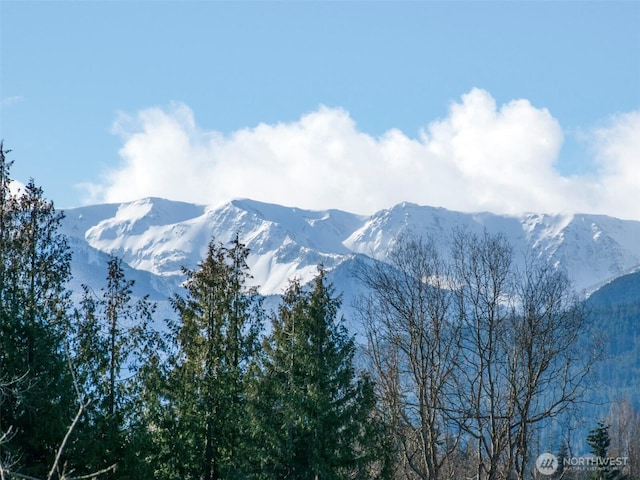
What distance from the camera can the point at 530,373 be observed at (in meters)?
25.8

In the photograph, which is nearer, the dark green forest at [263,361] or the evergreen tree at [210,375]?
the dark green forest at [263,361]

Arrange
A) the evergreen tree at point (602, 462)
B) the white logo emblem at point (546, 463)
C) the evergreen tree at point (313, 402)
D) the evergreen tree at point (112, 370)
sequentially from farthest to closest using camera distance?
1. the evergreen tree at point (602, 462)
2. the white logo emblem at point (546, 463)
3. the evergreen tree at point (313, 402)
4. the evergreen tree at point (112, 370)

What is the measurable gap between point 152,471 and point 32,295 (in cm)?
582

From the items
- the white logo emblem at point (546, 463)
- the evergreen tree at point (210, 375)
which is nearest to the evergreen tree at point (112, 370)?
the evergreen tree at point (210, 375)

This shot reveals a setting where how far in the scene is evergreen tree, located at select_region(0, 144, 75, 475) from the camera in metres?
23.6

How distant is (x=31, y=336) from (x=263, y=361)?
8056 mm

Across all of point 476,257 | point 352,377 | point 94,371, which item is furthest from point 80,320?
point 476,257

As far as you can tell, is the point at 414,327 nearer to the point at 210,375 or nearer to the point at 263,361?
the point at 263,361

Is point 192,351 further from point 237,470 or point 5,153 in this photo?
point 5,153

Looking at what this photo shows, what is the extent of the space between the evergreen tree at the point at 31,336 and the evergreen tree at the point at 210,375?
4320 mm

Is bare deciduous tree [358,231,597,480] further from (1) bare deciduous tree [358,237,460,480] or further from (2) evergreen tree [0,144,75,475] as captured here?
(2) evergreen tree [0,144,75,475]

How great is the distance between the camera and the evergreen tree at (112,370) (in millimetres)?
25281

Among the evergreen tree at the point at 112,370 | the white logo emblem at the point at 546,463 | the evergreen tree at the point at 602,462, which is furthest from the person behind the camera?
the evergreen tree at the point at 602,462

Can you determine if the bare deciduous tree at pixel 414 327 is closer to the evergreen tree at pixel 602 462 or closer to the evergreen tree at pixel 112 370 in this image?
the evergreen tree at pixel 112 370
